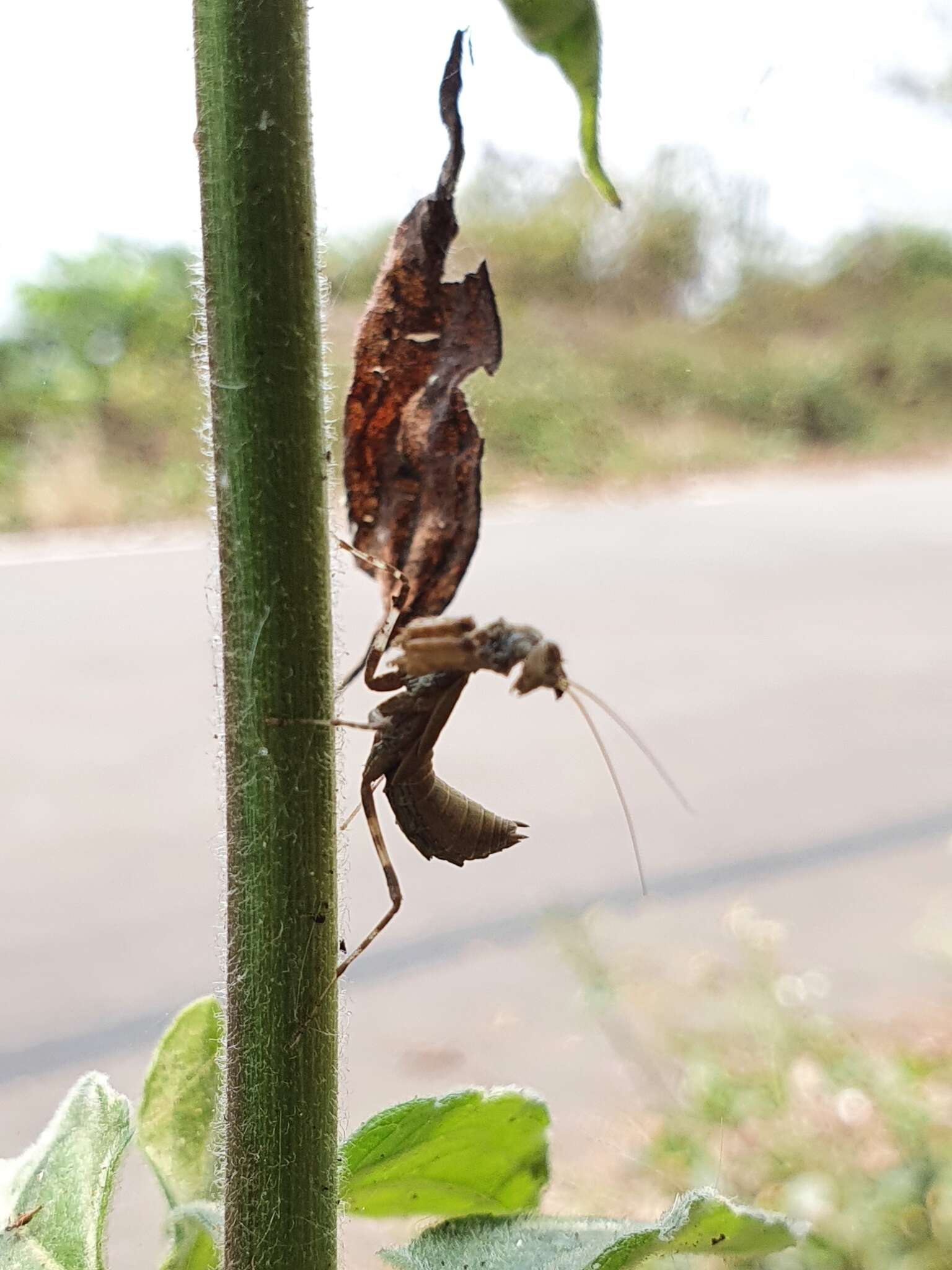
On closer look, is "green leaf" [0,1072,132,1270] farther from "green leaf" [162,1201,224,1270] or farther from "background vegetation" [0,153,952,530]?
"background vegetation" [0,153,952,530]

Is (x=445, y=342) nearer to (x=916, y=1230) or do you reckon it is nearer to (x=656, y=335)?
(x=656, y=335)

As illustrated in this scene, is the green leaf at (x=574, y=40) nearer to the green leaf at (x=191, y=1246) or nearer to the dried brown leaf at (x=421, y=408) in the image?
the dried brown leaf at (x=421, y=408)

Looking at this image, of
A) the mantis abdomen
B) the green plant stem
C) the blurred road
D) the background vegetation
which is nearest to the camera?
the green plant stem

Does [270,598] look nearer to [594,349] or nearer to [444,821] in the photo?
[444,821]

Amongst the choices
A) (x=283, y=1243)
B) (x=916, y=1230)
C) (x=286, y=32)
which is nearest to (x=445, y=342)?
(x=286, y=32)

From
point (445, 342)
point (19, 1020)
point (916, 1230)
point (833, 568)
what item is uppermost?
point (445, 342)

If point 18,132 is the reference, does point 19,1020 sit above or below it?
below

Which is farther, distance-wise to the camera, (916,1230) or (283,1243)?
(916,1230)

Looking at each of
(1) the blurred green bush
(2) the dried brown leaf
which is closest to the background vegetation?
(2) the dried brown leaf

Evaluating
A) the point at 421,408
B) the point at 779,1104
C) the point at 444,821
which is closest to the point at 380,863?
the point at 444,821
